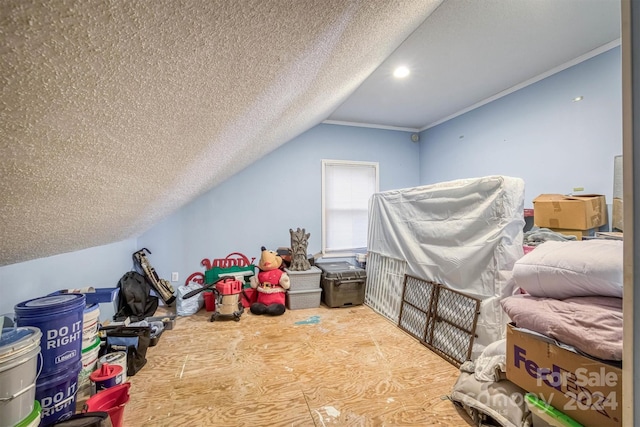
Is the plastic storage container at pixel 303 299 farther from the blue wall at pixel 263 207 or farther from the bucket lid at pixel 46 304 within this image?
the bucket lid at pixel 46 304

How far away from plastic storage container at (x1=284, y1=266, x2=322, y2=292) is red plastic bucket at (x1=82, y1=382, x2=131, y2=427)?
193 centimetres

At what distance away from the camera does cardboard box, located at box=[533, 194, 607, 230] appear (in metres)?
2.12

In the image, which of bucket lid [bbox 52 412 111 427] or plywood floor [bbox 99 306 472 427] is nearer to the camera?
bucket lid [bbox 52 412 111 427]

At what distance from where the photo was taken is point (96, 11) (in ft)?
1.12

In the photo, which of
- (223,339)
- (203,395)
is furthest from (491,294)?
(223,339)

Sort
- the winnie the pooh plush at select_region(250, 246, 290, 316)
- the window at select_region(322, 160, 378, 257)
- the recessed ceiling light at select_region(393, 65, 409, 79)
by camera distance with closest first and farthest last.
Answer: the recessed ceiling light at select_region(393, 65, 409, 79), the winnie the pooh plush at select_region(250, 246, 290, 316), the window at select_region(322, 160, 378, 257)

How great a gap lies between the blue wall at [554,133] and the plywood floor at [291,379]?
215cm

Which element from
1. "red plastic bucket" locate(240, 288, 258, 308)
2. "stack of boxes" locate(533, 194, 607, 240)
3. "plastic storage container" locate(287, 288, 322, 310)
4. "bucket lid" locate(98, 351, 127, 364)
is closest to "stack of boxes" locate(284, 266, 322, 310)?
"plastic storage container" locate(287, 288, 322, 310)

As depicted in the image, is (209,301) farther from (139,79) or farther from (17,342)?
(139,79)

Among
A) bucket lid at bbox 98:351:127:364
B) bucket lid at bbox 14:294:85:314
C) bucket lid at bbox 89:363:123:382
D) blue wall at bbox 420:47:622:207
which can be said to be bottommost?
bucket lid at bbox 89:363:123:382

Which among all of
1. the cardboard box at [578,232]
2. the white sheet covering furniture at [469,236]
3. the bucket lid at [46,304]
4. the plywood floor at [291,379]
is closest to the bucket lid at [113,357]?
the plywood floor at [291,379]

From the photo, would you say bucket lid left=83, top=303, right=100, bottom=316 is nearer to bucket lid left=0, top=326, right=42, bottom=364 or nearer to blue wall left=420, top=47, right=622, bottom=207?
bucket lid left=0, top=326, right=42, bottom=364

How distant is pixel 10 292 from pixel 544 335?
2.72 metres

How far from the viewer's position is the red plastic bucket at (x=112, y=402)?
51.9 inches
